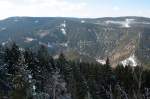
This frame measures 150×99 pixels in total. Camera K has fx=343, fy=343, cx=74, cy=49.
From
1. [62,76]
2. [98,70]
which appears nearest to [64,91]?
[62,76]

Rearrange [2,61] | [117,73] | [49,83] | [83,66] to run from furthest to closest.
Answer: [83,66] → [117,73] → [49,83] → [2,61]

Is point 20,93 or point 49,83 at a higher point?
point 20,93

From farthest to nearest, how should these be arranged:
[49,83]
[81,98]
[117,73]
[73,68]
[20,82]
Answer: [117,73] → [73,68] → [49,83] → [81,98] → [20,82]

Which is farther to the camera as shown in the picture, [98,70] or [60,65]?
[98,70]

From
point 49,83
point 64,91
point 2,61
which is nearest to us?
point 2,61

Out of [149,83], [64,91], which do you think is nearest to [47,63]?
[64,91]

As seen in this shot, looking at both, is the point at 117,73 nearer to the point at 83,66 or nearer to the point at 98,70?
the point at 98,70

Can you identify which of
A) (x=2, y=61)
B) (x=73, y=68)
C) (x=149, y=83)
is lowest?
(x=149, y=83)

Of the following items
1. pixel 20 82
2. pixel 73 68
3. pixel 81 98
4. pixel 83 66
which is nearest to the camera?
pixel 20 82

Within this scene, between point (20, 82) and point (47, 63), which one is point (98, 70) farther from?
point (20, 82)
